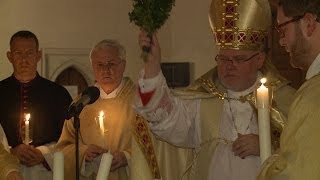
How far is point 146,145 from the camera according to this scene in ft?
15.3

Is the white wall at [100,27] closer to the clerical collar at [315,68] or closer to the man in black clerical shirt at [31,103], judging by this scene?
the man in black clerical shirt at [31,103]

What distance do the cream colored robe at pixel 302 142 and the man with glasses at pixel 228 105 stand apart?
1.50 meters

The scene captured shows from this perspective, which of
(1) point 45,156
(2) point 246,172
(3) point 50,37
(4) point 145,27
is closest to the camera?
(4) point 145,27

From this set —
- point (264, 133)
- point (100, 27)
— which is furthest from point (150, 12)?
point (100, 27)

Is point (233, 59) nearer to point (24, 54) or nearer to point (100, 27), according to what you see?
point (24, 54)

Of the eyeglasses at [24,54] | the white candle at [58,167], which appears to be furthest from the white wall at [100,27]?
the white candle at [58,167]

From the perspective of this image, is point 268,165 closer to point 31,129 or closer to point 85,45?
point 31,129

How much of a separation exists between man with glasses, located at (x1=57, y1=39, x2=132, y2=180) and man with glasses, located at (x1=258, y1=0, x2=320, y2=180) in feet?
9.88

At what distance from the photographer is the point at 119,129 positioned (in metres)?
5.91

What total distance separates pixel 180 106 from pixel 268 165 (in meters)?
1.75

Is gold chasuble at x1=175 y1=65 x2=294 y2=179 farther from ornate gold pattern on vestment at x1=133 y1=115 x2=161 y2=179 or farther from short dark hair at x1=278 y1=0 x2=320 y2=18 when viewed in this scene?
short dark hair at x1=278 y1=0 x2=320 y2=18

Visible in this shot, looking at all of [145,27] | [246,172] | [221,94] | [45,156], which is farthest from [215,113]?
[45,156]

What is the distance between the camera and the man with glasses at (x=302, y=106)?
268 centimetres

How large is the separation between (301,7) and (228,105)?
1897 mm
